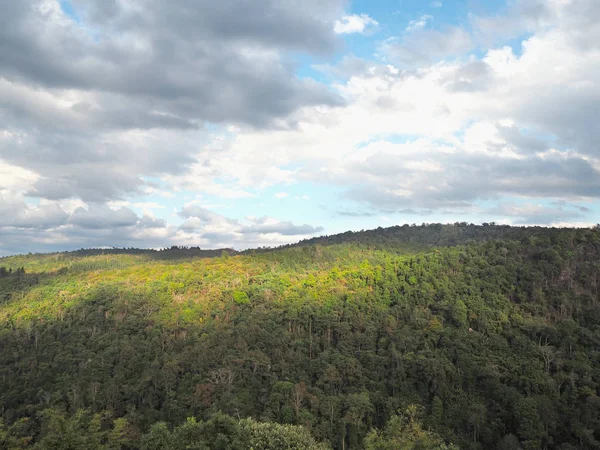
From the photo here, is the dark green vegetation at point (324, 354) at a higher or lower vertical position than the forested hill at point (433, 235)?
lower

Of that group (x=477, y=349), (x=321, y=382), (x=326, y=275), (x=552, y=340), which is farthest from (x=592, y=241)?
(x=321, y=382)

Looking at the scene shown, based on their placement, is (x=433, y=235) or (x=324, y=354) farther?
(x=433, y=235)

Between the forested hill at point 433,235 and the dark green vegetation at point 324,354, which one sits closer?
the dark green vegetation at point 324,354

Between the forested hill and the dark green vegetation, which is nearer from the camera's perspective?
the dark green vegetation

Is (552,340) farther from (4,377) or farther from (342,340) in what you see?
(4,377)

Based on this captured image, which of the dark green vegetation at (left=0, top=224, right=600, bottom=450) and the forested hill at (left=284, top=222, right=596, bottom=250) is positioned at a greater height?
the forested hill at (left=284, top=222, right=596, bottom=250)

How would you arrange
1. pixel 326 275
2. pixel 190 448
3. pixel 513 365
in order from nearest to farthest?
pixel 190 448, pixel 513 365, pixel 326 275

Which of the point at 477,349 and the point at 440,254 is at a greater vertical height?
the point at 440,254

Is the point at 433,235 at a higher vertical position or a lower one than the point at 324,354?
higher
